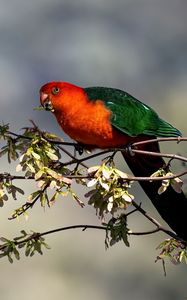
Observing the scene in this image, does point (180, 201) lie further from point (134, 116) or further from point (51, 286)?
point (51, 286)

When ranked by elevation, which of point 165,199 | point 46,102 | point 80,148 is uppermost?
point 46,102

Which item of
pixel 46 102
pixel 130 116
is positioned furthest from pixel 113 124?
pixel 46 102

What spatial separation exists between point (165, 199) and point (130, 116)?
274 millimetres

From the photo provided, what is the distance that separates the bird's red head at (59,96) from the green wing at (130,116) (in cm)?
6

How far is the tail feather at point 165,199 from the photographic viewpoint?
210 centimetres

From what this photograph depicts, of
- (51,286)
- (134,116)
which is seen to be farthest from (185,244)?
(51,286)

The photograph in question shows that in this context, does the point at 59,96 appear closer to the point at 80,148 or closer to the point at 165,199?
the point at 80,148

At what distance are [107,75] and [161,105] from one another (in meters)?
0.76

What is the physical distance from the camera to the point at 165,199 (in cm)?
215

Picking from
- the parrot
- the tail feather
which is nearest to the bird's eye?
the parrot

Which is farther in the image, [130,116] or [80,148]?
[130,116]

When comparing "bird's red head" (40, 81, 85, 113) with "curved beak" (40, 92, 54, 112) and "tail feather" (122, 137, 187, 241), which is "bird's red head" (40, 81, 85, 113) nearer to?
"curved beak" (40, 92, 54, 112)

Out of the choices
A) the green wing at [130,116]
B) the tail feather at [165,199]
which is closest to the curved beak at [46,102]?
the green wing at [130,116]

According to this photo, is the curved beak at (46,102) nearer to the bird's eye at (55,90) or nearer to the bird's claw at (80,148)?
Answer: the bird's eye at (55,90)
